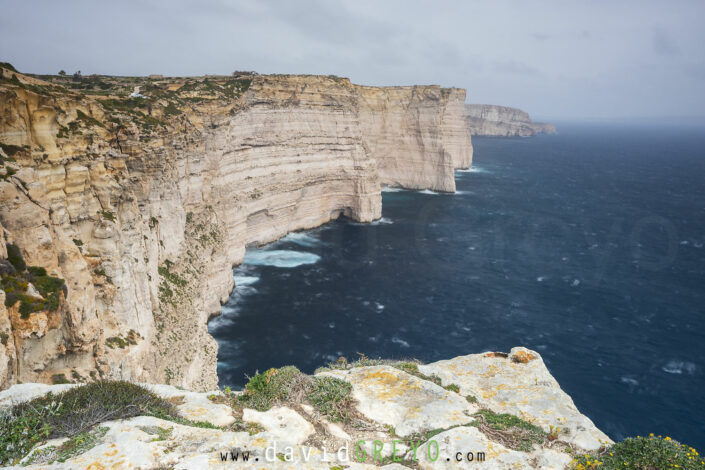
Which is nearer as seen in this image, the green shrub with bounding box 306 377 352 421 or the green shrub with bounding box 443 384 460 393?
the green shrub with bounding box 306 377 352 421

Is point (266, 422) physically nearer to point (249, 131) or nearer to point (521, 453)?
point (521, 453)

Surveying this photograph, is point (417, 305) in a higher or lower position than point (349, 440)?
lower

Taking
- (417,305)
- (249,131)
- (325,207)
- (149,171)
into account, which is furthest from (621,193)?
(149,171)

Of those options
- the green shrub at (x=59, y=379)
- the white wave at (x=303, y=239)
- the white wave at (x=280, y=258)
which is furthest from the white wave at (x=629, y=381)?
the white wave at (x=303, y=239)

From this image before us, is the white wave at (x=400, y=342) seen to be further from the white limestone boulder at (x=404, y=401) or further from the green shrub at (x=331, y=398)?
the green shrub at (x=331, y=398)

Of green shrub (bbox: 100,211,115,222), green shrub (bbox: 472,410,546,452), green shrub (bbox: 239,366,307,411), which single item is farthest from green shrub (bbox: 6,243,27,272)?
green shrub (bbox: 472,410,546,452)

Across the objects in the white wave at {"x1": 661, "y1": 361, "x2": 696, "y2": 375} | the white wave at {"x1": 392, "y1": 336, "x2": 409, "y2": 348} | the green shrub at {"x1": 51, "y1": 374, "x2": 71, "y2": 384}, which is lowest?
the white wave at {"x1": 661, "y1": 361, "x2": 696, "y2": 375}

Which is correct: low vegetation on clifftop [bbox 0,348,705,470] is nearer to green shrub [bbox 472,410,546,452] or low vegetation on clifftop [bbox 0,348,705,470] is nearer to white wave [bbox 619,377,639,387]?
green shrub [bbox 472,410,546,452]
